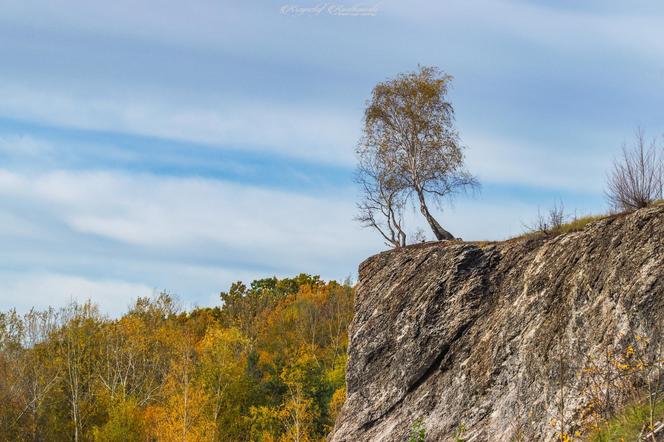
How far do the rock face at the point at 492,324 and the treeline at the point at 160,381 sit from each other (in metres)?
23.2

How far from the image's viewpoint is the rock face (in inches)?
814

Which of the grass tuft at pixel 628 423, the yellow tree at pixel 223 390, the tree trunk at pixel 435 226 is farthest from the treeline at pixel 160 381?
the grass tuft at pixel 628 423

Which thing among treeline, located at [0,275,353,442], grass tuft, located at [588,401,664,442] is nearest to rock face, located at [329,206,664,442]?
grass tuft, located at [588,401,664,442]

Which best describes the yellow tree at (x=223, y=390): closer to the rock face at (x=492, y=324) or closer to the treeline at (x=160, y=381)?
the treeline at (x=160, y=381)

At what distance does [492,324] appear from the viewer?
25.4 metres

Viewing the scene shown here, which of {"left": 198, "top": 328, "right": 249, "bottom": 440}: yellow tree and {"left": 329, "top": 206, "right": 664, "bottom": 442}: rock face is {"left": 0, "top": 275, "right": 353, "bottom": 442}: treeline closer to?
{"left": 198, "top": 328, "right": 249, "bottom": 440}: yellow tree

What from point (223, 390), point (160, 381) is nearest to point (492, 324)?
point (223, 390)

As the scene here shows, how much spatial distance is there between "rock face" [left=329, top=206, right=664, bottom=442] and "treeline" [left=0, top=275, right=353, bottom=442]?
23.2 m

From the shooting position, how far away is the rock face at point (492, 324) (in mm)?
20672

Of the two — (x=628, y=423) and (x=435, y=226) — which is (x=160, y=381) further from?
(x=628, y=423)

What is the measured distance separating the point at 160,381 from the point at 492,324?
1940 inches

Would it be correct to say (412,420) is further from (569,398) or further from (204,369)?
(204,369)

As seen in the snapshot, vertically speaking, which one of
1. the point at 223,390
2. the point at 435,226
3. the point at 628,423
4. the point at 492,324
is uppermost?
the point at 435,226

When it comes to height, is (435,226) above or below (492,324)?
above
